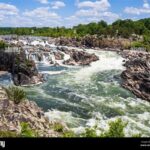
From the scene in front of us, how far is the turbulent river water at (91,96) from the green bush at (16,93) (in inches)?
4.8

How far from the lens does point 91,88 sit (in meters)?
3.48

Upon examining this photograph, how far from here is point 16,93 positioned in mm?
3084

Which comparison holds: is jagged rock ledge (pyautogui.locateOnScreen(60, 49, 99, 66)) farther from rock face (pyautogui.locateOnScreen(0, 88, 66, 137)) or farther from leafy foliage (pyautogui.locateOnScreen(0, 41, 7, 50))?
leafy foliage (pyautogui.locateOnScreen(0, 41, 7, 50))

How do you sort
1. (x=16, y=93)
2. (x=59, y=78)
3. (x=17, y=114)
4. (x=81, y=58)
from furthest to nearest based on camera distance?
(x=81, y=58), (x=59, y=78), (x=17, y=114), (x=16, y=93)

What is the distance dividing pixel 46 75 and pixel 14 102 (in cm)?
43

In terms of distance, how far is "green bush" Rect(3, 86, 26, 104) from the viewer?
10.1ft

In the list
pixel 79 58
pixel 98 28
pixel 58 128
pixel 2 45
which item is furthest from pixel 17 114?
pixel 98 28

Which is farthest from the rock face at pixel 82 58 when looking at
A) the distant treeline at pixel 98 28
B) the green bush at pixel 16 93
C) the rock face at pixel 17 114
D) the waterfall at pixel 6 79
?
the waterfall at pixel 6 79

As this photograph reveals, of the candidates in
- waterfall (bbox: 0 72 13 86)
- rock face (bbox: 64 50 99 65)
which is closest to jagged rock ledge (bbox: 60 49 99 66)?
rock face (bbox: 64 50 99 65)

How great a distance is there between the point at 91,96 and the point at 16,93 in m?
1.43

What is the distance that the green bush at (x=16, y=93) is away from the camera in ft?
10.1

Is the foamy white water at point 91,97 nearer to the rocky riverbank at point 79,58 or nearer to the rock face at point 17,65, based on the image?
the rocky riverbank at point 79,58

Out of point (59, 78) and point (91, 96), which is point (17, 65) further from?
point (91, 96)
